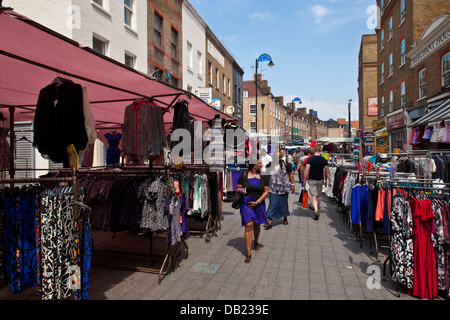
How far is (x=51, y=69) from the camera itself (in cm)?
353

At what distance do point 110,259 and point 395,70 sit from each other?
2278cm

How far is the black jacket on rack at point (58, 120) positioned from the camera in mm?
3012

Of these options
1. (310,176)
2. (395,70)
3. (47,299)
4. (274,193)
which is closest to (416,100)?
(395,70)

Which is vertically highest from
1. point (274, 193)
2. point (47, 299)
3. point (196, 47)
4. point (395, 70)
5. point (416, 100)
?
point (196, 47)

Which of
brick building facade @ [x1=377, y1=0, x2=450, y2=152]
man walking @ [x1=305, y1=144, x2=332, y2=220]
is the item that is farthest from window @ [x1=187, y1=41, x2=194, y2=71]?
man walking @ [x1=305, y1=144, x2=332, y2=220]

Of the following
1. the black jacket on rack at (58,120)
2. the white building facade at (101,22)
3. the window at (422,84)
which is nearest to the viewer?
the black jacket on rack at (58,120)

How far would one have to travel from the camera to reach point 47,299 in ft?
A: 9.02

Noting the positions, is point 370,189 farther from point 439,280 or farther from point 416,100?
point 416,100

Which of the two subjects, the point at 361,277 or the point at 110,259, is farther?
the point at 110,259

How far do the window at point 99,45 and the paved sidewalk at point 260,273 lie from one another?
29.0 feet

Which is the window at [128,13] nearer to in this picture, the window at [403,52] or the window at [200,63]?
the window at [200,63]

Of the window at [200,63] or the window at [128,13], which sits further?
the window at [200,63]

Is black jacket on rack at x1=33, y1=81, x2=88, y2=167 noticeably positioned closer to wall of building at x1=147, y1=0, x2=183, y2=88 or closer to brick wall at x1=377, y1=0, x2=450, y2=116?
wall of building at x1=147, y1=0, x2=183, y2=88

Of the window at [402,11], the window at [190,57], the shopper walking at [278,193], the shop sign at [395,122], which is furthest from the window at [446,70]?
the window at [190,57]
